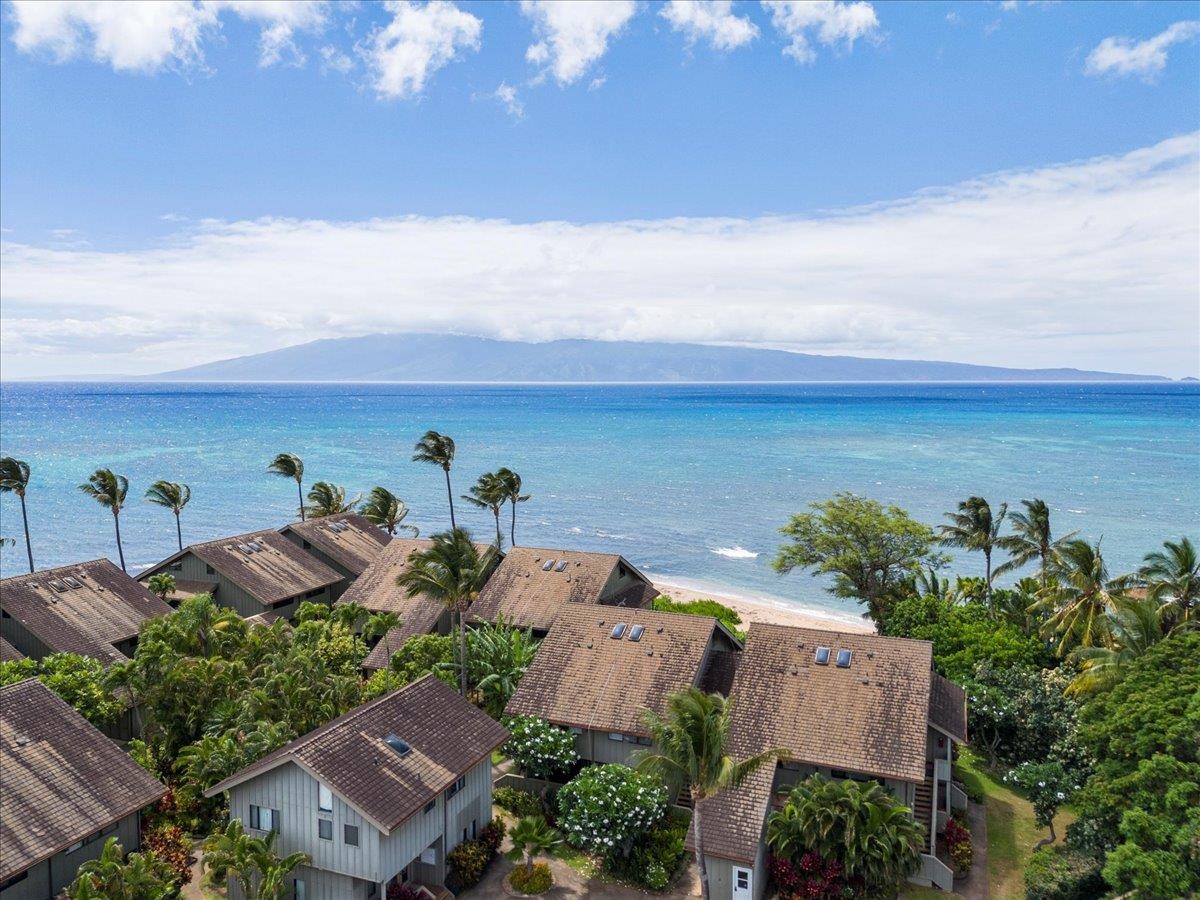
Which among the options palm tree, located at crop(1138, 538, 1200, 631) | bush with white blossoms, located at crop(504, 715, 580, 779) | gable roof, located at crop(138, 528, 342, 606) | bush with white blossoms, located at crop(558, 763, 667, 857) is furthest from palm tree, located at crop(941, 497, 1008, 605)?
gable roof, located at crop(138, 528, 342, 606)

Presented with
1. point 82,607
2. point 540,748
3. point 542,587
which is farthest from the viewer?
point 542,587

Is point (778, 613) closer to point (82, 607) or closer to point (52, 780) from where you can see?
point (82, 607)

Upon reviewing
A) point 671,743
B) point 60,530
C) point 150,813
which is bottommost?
point 60,530

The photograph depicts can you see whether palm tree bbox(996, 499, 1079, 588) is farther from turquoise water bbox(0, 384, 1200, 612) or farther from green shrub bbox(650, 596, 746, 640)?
turquoise water bbox(0, 384, 1200, 612)

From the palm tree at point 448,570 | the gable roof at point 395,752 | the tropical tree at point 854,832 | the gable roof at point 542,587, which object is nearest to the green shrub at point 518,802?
the gable roof at point 395,752

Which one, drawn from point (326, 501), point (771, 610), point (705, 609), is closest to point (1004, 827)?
point (705, 609)

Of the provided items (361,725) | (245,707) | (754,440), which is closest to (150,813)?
(245,707)

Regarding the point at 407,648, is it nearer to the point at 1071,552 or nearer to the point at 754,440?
the point at 1071,552
